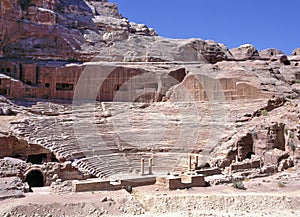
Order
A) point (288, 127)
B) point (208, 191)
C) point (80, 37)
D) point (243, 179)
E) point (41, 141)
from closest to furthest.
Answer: point (208, 191) → point (243, 179) → point (41, 141) → point (288, 127) → point (80, 37)

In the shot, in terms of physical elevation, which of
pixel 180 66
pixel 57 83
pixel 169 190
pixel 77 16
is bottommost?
pixel 169 190

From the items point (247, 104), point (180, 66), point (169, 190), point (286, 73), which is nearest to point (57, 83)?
point (180, 66)

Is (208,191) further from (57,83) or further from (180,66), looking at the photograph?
(180,66)

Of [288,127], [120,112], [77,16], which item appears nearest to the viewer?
[288,127]

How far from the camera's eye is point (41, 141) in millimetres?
21500

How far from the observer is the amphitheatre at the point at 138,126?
15.2m

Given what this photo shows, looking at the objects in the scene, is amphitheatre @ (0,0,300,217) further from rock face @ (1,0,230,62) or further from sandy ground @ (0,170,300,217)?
rock face @ (1,0,230,62)

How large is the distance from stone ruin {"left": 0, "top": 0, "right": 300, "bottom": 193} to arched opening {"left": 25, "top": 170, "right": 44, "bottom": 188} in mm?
53

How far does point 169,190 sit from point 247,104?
565 inches

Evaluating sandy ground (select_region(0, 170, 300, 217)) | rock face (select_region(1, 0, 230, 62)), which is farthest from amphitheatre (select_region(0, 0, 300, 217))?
rock face (select_region(1, 0, 230, 62))

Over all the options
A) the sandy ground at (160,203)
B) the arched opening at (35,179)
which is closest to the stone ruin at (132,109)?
the arched opening at (35,179)

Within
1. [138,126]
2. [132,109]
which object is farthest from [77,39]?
[138,126]

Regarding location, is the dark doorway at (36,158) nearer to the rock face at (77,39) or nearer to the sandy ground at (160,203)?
the sandy ground at (160,203)

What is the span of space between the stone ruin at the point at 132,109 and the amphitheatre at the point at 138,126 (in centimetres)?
9
